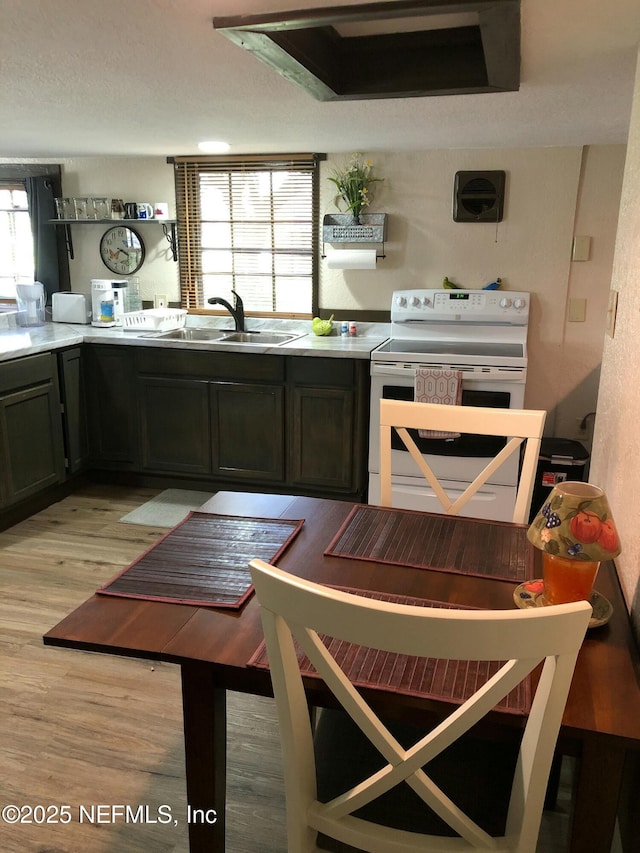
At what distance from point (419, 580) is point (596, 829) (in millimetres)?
517

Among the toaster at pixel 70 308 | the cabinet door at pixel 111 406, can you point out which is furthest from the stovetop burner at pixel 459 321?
the toaster at pixel 70 308

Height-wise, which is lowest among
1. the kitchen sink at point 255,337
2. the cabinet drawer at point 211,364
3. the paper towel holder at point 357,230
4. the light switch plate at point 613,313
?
the cabinet drawer at point 211,364

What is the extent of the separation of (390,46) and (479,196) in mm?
1888

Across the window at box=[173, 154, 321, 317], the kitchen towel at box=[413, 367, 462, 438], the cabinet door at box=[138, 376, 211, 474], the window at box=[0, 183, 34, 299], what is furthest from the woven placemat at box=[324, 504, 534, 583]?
the window at box=[0, 183, 34, 299]

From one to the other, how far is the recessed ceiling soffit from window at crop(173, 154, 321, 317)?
190 cm

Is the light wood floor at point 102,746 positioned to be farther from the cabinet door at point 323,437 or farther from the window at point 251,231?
the window at point 251,231

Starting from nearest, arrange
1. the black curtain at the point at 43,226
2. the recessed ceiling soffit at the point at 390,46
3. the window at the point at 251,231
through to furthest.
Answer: the recessed ceiling soffit at the point at 390,46
the window at the point at 251,231
the black curtain at the point at 43,226

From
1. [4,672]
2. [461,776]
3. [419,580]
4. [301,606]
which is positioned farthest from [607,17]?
[4,672]

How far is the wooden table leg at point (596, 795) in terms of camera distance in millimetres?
1021

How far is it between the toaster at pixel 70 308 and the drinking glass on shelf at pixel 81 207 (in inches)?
20.7

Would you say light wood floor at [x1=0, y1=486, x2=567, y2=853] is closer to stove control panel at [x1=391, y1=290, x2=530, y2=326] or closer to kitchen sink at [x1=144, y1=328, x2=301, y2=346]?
kitchen sink at [x1=144, y1=328, x2=301, y2=346]

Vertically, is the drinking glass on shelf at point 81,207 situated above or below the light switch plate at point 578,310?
above

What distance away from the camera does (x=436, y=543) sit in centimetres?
159

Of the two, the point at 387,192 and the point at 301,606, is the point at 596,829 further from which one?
the point at 387,192
